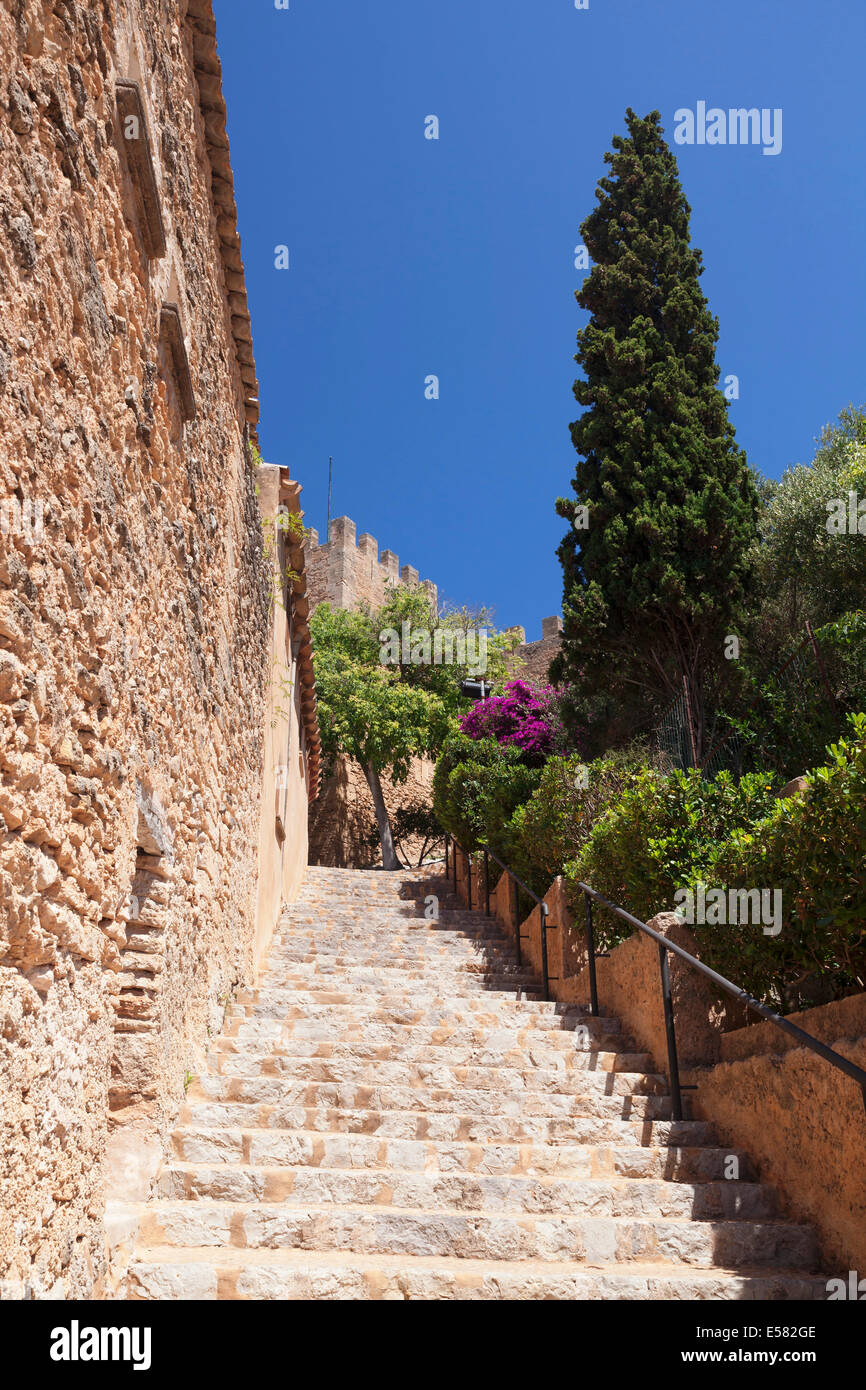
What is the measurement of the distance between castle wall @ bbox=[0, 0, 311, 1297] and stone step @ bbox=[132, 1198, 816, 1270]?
0.31 meters

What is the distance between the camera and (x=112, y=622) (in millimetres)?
2938

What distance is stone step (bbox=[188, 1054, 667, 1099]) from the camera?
505 cm

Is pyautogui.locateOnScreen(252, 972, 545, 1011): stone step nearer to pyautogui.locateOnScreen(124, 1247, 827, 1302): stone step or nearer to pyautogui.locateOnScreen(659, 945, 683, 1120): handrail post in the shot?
pyautogui.locateOnScreen(659, 945, 683, 1120): handrail post

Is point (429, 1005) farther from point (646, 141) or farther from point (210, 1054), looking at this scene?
point (646, 141)

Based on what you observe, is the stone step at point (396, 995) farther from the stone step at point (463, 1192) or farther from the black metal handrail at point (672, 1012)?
the stone step at point (463, 1192)

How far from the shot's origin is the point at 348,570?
3064cm

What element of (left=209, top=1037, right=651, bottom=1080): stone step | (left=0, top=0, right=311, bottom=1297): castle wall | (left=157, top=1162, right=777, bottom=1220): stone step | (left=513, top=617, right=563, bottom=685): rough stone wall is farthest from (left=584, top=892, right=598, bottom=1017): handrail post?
(left=513, top=617, right=563, bottom=685): rough stone wall

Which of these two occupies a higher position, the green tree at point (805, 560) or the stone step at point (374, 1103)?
the green tree at point (805, 560)

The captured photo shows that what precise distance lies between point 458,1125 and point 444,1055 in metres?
0.99

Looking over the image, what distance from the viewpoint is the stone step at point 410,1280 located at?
2.94 meters

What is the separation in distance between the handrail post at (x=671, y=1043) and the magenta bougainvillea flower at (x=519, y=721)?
809 centimetres

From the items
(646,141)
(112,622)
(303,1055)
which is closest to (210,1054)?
(303,1055)

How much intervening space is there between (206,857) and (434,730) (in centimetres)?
1444

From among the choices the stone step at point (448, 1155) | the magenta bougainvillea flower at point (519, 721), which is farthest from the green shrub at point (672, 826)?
the magenta bougainvillea flower at point (519, 721)
